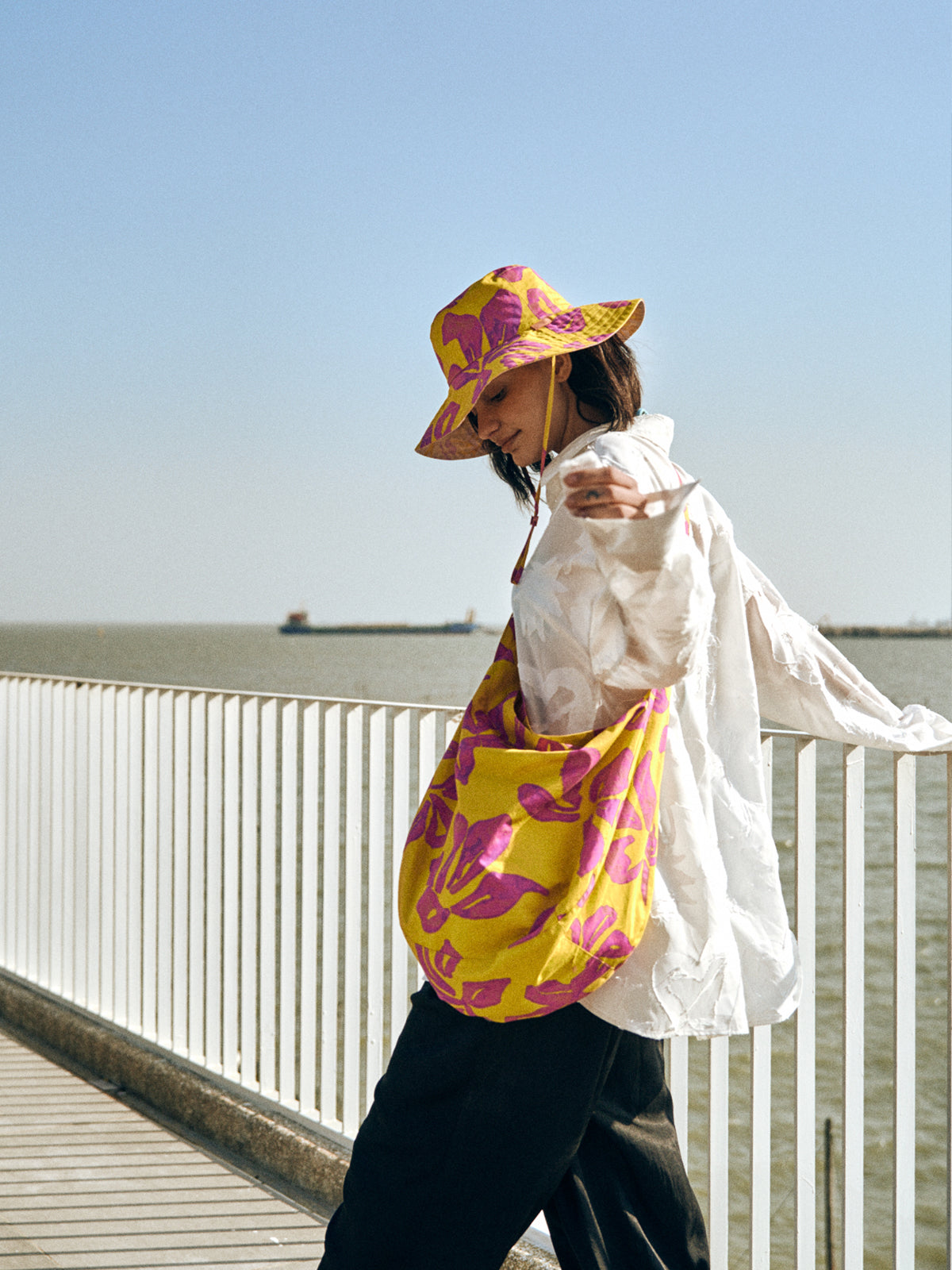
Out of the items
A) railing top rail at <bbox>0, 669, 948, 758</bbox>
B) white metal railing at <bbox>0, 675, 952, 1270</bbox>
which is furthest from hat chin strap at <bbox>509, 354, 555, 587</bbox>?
white metal railing at <bbox>0, 675, 952, 1270</bbox>

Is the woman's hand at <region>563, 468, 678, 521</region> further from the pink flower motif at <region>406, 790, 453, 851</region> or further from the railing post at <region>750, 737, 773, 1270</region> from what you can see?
the railing post at <region>750, 737, 773, 1270</region>

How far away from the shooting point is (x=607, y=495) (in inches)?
36.8

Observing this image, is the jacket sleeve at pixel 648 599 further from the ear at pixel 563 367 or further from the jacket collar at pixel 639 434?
the ear at pixel 563 367

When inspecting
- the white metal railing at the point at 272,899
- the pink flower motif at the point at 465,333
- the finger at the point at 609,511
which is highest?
the pink flower motif at the point at 465,333

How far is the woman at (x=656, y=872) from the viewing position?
1.06 m

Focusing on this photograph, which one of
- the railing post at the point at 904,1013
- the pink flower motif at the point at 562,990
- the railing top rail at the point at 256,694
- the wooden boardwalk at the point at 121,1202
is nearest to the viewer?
the pink flower motif at the point at 562,990

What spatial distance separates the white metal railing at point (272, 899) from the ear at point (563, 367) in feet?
2.35

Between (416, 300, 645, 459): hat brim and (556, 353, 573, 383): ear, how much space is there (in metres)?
0.02

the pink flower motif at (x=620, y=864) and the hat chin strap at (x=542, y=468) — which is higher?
the hat chin strap at (x=542, y=468)

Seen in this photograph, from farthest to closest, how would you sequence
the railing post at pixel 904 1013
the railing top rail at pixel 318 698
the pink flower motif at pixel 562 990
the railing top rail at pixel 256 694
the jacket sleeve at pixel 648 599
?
1. the railing top rail at pixel 256 694
2. the railing top rail at pixel 318 698
3. the railing post at pixel 904 1013
4. the pink flower motif at pixel 562 990
5. the jacket sleeve at pixel 648 599

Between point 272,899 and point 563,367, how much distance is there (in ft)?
5.95

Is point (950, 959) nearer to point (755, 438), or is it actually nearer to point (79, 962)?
point (79, 962)

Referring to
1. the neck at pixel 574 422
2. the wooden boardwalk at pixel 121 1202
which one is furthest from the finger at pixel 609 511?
the wooden boardwalk at pixel 121 1202

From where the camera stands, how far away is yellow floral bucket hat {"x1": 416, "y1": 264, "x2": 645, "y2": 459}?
115 centimetres
